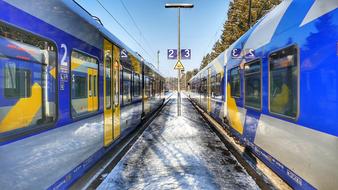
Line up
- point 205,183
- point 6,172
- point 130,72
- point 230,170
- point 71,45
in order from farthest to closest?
point 130,72 → point 230,170 → point 205,183 → point 71,45 → point 6,172

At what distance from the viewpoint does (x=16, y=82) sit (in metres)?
2.90

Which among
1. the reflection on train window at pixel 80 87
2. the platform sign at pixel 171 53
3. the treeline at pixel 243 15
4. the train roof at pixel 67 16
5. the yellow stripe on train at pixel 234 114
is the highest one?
the treeline at pixel 243 15

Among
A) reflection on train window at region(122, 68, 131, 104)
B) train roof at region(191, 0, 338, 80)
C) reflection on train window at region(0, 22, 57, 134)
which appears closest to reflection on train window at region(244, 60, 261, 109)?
train roof at region(191, 0, 338, 80)

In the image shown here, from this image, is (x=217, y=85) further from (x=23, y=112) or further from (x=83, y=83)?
(x=23, y=112)

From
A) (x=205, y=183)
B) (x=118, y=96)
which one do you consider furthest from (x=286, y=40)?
(x=118, y=96)

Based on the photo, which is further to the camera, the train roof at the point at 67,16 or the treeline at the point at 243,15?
the treeline at the point at 243,15

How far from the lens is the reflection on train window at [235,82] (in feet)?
24.8

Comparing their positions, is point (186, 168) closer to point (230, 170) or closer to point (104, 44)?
point (230, 170)

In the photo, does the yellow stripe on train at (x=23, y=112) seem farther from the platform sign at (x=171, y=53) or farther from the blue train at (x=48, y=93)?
the platform sign at (x=171, y=53)

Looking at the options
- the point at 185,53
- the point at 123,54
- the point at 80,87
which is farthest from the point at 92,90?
the point at 185,53

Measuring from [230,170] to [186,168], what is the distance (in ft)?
2.83

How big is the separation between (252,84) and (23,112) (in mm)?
4665

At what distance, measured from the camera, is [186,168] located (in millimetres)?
5559

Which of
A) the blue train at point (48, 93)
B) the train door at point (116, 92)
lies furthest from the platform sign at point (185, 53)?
the blue train at point (48, 93)
